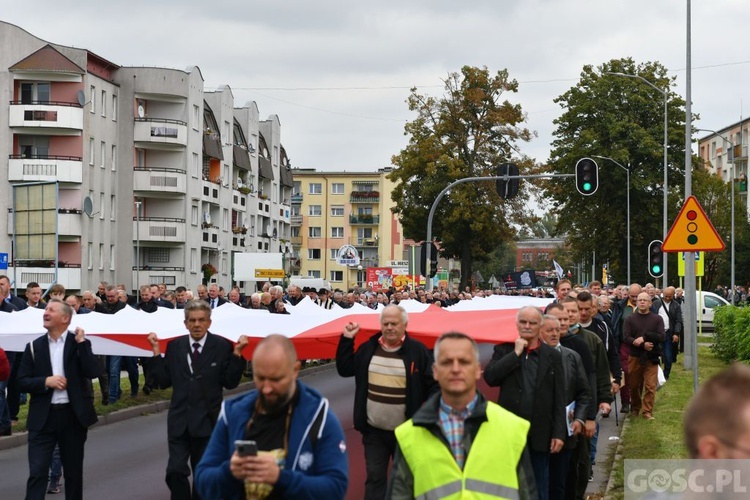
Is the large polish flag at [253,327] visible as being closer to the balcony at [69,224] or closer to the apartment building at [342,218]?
the balcony at [69,224]

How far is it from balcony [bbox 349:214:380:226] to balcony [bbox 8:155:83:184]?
246 ft

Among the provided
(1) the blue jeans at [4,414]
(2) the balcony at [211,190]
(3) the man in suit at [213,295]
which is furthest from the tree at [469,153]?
(1) the blue jeans at [4,414]

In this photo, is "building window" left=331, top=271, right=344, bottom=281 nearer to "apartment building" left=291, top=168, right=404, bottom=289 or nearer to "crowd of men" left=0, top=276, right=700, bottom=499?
"apartment building" left=291, top=168, right=404, bottom=289

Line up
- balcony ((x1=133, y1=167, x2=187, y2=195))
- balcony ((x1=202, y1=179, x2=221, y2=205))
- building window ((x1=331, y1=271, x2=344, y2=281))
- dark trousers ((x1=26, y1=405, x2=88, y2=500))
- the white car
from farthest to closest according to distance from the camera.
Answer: building window ((x1=331, y1=271, x2=344, y2=281)) → balcony ((x1=202, y1=179, x2=221, y2=205)) → balcony ((x1=133, y1=167, x2=187, y2=195)) → the white car → dark trousers ((x1=26, y1=405, x2=88, y2=500))

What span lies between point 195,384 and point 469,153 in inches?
2344

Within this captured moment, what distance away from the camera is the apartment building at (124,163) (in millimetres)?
58656

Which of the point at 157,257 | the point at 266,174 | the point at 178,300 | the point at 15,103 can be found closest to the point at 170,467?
the point at 178,300

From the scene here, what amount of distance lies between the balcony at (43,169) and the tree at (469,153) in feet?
62.1

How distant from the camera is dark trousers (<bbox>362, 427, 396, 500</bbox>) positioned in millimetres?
9398

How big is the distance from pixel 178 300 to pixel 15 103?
37.1 meters

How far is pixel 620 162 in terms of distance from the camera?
6862 cm

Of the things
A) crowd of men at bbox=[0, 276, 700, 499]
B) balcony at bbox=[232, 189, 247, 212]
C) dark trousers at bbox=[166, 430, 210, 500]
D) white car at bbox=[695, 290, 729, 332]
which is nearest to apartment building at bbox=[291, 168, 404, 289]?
balcony at bbox=[232, 189, 247, 212]

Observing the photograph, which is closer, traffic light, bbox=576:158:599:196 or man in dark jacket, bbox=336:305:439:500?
man in dark jacket, bbox=336:305:439:500

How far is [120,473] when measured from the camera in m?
13.7
